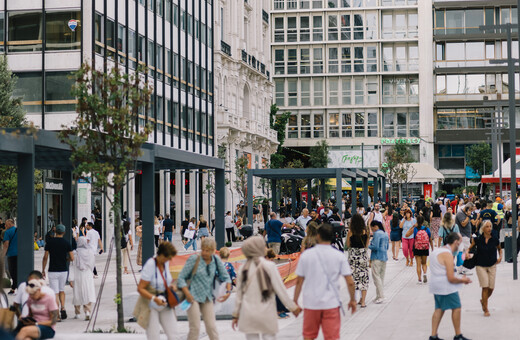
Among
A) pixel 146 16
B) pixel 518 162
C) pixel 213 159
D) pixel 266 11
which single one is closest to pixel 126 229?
pixel 213 159

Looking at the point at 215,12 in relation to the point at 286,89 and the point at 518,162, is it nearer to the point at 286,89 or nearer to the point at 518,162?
the point at 518,162

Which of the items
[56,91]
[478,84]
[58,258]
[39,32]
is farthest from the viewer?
[478,84]

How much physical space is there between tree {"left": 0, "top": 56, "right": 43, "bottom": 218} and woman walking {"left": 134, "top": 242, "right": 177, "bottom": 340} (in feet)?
70.5

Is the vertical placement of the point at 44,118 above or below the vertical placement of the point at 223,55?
below

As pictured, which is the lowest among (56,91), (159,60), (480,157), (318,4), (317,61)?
(480,157)

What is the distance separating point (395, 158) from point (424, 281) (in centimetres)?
4898

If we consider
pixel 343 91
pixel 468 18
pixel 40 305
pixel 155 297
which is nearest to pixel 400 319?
pixel 155 297

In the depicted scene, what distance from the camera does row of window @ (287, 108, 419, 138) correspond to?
263ft

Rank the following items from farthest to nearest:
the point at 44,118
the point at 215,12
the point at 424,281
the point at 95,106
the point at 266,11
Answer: the point at 266,11, the point at 215,12, the point at 44,118, the point at 424,281, the point at 95,106

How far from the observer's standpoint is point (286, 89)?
270 feet

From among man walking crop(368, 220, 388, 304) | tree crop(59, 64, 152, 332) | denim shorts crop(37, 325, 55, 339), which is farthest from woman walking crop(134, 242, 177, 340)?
man walking crop(368, 220, 388, 304)

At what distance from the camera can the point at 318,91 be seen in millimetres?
81875

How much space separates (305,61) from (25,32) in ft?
158

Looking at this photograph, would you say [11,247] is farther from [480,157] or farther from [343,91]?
[343,91]
